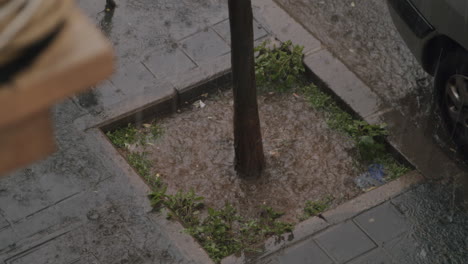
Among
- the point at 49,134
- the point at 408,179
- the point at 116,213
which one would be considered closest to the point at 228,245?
the point at 116,213

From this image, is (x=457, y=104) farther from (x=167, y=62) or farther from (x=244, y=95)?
(x=167, y=62)

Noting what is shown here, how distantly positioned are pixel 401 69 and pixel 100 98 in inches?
109

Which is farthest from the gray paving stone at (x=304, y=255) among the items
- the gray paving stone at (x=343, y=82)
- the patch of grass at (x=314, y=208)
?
the gray paving stone at (x=343, y=82)

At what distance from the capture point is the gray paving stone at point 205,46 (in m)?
7.42

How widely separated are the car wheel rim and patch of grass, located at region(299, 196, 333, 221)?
4.04 ft

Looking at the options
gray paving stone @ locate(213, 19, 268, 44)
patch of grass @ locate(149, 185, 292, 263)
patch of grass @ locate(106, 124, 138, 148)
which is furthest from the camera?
gray paving stone @ locate(213, 19, 268, 44)

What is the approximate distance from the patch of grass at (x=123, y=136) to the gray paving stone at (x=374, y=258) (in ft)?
7.27

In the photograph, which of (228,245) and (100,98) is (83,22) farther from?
(100,98)

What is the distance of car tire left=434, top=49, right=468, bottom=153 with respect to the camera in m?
6.23

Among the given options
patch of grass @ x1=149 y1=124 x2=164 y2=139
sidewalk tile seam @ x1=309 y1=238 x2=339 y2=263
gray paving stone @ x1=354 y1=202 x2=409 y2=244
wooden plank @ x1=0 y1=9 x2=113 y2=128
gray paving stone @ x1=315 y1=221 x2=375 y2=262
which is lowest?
patch of grass @ x1=149 y1=124 x2=164 y2=139

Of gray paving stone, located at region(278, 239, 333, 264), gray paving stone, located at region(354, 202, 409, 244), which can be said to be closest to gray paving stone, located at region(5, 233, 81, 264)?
gray paving stone, located at region(278, 239, 333, 264)

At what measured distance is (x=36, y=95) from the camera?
119 centimetres

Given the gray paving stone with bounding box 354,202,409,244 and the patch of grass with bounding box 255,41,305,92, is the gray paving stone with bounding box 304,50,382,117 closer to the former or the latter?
the patch of grass with bounding box 255,41,305,92

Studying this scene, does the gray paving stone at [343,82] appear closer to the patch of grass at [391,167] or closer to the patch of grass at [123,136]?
the patch of grass at [391,167]
